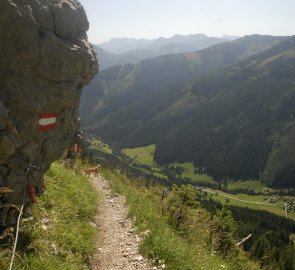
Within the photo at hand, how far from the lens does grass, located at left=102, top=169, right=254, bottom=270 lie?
44.8 ft

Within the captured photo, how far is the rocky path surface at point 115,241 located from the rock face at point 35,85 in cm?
349

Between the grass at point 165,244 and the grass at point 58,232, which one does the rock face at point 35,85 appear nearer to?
the grass at point 58,232

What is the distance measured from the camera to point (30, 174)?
11.9 m

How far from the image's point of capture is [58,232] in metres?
13.5

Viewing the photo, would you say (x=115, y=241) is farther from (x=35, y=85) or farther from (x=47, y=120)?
(x=35, y=85)

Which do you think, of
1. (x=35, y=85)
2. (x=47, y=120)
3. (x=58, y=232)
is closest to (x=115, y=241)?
(x=58, y=232)

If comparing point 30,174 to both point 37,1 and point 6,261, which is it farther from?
point 37,1

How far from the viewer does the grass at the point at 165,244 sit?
13641 millimetres

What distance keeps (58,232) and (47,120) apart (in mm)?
4285

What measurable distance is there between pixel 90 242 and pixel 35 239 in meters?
2.69

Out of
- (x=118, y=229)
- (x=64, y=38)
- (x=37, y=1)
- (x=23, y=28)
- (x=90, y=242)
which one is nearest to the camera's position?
(x=23, y=28)

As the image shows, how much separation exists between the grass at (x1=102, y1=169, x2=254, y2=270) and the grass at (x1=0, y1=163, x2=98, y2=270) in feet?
7.34

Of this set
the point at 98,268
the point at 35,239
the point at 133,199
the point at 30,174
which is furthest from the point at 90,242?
the point at 133,199

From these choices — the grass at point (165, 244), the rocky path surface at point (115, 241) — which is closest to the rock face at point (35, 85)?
the rocky path surface at point (115, 241)
